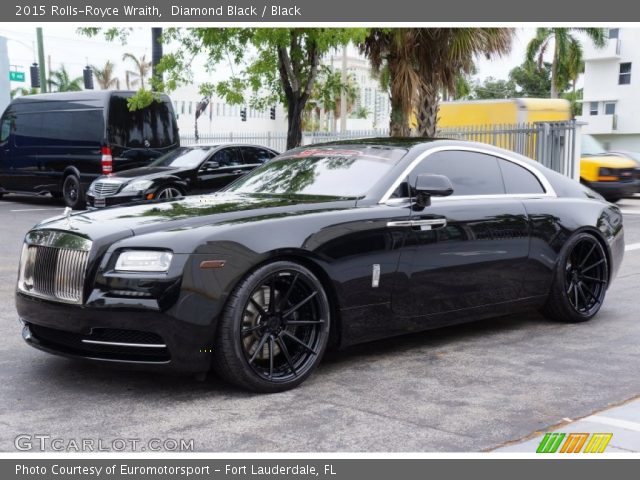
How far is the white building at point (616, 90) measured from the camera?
53.3m

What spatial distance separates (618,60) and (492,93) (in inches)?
1362

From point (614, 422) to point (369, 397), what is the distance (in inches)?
50.3

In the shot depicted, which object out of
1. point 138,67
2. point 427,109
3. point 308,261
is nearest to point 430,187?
point 308,261

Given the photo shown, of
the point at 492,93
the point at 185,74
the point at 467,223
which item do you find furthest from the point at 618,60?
the point at 467,223

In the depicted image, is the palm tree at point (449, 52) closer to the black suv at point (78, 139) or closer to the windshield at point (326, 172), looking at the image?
the black suv at point (78, 139)

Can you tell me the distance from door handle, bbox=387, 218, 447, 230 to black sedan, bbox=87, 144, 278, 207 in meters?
9.16

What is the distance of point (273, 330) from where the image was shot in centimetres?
481

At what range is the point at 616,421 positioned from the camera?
424 cm

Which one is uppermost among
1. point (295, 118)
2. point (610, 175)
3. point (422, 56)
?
point (422, 56)

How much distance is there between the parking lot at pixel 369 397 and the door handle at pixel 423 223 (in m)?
0.86

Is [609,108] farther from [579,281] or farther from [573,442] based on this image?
[573,442]

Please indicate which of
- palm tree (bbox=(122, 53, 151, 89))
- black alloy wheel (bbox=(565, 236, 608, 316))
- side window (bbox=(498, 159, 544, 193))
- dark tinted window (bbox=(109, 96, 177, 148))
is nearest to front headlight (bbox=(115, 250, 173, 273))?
side window (bbox=(498, 159, 544, 193))

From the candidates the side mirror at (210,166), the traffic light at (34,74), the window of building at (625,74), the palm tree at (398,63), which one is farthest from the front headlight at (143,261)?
the window of building at (625,74)

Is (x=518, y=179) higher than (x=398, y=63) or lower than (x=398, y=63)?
lower
